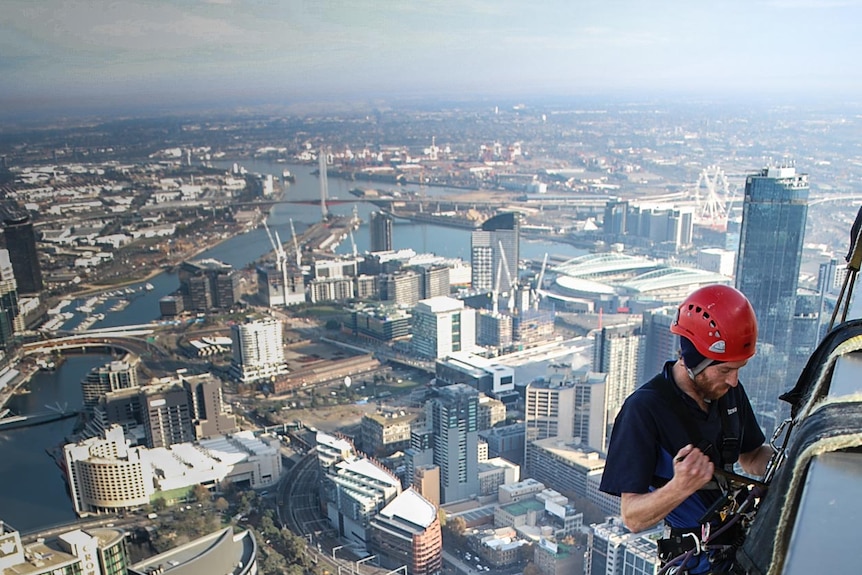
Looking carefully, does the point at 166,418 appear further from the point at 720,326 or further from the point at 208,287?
the point at 720,326

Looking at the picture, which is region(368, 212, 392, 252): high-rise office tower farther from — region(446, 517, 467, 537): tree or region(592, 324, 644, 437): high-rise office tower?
region(446, 517, 467, 537): tree

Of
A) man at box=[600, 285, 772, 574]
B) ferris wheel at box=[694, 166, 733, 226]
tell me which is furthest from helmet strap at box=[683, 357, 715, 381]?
ferris wheel at box=[694, 166, 733, 226]

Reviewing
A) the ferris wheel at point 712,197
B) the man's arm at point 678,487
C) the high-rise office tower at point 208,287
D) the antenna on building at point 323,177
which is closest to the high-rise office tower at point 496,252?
the antenna on building at point 323,177

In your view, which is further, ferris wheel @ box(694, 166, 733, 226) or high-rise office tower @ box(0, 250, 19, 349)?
ferris wheel @ box(694, 166, 733, 226)

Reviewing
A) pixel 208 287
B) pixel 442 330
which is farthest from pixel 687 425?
pixel 208 287

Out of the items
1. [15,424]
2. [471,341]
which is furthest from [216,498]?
[471,341]

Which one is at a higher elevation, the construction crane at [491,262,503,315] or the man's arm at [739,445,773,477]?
the man's arm at [739,445,773,477]

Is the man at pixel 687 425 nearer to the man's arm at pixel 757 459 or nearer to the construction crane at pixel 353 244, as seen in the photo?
the man's arm at pixel 757 459
